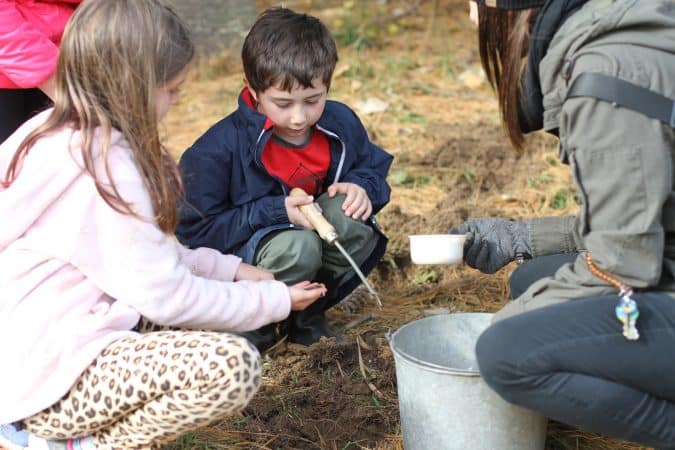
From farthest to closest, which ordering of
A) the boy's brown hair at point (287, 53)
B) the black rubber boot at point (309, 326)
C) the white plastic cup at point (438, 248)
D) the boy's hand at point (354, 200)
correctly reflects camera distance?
the black rubber boot at point (309, 326) < the boy's hand at point (354, 200) < the boy's brown hair at point (287, 53) < the white plastic cup at point (438, 248)

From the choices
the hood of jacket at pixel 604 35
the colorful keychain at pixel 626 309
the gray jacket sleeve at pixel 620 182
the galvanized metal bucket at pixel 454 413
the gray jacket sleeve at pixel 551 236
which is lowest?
the galvanized metal bucket at pixel 454 413

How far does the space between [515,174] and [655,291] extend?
242cm

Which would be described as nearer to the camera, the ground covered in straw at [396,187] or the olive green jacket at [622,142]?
the olive green jacket at [622,142]

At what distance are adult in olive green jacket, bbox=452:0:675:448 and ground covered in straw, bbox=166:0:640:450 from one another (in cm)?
50

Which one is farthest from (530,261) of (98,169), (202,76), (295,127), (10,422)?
(202,76)

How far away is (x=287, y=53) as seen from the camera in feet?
8.85

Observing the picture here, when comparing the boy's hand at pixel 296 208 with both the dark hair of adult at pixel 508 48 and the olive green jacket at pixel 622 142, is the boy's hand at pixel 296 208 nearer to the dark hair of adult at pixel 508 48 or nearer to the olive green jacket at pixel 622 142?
the dark hair of adult at pixel 508 48

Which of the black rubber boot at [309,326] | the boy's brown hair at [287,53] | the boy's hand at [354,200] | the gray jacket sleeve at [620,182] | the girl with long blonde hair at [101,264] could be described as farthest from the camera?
the black rubber boot at [309,326]

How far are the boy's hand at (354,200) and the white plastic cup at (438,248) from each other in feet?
1.22

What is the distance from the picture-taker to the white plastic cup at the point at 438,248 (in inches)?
96.7

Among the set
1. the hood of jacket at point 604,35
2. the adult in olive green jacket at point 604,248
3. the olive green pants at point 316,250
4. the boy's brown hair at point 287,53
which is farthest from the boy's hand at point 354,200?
the hood of jacket at point 604,35

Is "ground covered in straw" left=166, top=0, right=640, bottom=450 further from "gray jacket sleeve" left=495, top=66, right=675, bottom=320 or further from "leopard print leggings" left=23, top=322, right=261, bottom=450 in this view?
"gray jacket sleeve" left=495, top=66, right=675, bottom=320

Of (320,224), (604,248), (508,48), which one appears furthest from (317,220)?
(604,248)

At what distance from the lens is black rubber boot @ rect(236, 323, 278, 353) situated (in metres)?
2.89
